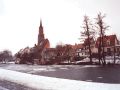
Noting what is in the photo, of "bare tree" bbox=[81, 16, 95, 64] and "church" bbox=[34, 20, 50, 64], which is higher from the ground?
"bare tree" bbox=[81, 16, 95, 64]

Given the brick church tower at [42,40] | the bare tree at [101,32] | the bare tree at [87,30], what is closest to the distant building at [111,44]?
the bare tree at [101,32]

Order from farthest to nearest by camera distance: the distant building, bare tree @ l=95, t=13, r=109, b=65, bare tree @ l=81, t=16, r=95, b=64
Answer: bare tree @ l=81, t=16, r=95, b=64 → bare tree @ l=95, t=13, r=109, b=65 → the distant building

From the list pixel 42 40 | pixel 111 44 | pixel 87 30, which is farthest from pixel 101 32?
pixel 42 40

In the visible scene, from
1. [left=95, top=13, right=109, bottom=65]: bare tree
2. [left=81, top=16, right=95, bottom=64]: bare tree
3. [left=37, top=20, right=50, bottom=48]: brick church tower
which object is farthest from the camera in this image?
[left=37, top=20, right=50, bottom=48]: brick church tower

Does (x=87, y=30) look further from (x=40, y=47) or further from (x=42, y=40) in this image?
(x=40, y=47)

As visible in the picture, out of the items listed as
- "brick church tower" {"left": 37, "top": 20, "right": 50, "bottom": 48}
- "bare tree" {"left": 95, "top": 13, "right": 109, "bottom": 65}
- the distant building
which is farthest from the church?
the distant building

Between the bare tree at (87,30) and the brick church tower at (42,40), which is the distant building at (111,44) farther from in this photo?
the brick church tower at (42,40)

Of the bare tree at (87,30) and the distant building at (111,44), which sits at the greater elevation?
the bare tree at (87,30)

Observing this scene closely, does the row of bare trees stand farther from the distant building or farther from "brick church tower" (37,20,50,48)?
"brick church tower" (37,20,50,48)

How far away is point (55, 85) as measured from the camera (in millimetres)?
8219

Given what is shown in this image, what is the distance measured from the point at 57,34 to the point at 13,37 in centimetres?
357

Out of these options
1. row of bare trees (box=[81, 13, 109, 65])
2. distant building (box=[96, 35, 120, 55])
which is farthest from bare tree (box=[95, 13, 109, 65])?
distant building (box=[96, 35, 120, 55])

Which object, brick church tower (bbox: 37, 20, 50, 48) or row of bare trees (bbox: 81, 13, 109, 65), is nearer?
row of bare trees (bbox: 81, 13, 109, 65)

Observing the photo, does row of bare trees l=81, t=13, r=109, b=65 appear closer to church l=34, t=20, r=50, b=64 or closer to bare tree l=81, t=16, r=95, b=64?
bare tree l=81, t=16, r=95, b=64
